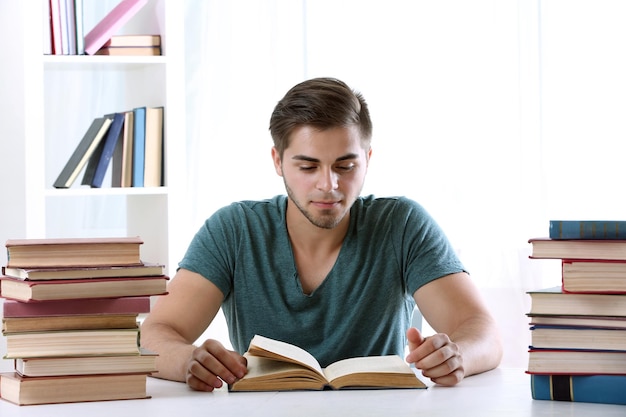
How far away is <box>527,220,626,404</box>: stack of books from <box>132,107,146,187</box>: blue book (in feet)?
5.58

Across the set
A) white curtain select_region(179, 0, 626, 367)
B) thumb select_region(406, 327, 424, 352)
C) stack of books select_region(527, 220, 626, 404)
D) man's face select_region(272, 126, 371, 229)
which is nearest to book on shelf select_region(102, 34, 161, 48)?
white curtain select_region(179, 0, 626, 367)

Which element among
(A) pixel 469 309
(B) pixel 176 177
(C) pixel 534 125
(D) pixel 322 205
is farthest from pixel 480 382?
(C) pixel 534 125

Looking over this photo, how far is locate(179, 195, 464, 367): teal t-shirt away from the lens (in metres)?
2.12

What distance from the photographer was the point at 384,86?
3477 mm

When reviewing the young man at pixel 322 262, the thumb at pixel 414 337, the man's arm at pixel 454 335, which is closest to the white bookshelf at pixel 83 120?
the young man at pixel 322 262

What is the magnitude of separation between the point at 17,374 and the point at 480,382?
78 cm

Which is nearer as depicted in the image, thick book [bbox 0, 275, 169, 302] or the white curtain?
thick book [bbox 0, 275, 169, 302]

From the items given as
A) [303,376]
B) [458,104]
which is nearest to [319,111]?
[303,376]

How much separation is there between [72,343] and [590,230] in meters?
0.81

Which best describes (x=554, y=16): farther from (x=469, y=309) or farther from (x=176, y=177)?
(x=469, y=309)

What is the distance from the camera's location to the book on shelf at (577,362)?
1.49 m

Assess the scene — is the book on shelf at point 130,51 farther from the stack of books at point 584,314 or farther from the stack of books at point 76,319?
the stack of books at point 584,314

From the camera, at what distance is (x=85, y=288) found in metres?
1.52

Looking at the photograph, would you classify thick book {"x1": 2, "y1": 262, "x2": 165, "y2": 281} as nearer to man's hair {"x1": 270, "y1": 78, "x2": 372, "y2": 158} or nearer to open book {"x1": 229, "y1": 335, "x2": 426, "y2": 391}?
open book {"x1": 229, "y1": 335, "x2": 426, "y2": 391}
